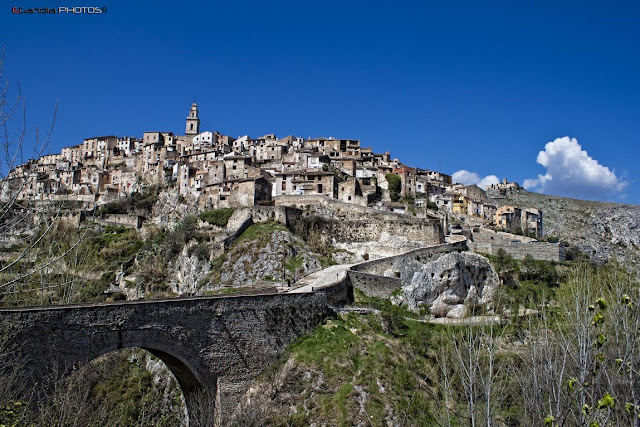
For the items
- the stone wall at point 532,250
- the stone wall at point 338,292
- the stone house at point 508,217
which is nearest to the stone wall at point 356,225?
the stone wall at point 532,250

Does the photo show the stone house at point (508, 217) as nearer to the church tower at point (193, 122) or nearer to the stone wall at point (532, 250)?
the stone wall at point (532, 250)

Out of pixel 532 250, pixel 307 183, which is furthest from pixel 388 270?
pixel 307 183

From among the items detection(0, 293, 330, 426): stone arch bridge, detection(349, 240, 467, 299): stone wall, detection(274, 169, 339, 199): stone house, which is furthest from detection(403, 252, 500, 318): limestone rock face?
detection(274, 169, 339, 199): stone house

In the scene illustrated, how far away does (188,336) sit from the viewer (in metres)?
21.9

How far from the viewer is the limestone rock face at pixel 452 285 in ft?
126

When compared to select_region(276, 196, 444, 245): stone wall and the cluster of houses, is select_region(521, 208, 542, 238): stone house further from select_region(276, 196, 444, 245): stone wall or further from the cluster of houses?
select_region(276, 196, 444, 245): stone wall

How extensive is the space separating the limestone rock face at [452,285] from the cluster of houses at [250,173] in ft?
50.3

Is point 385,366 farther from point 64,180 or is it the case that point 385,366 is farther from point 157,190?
point 64,180

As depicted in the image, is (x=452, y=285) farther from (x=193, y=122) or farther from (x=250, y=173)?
(x=193, y=122)

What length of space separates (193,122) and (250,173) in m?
53.7

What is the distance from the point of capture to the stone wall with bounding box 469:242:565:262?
155 feet

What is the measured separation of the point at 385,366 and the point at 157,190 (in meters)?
58.4

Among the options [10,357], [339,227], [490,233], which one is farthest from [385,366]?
[490,233]

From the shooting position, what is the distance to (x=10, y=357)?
16594 mm
